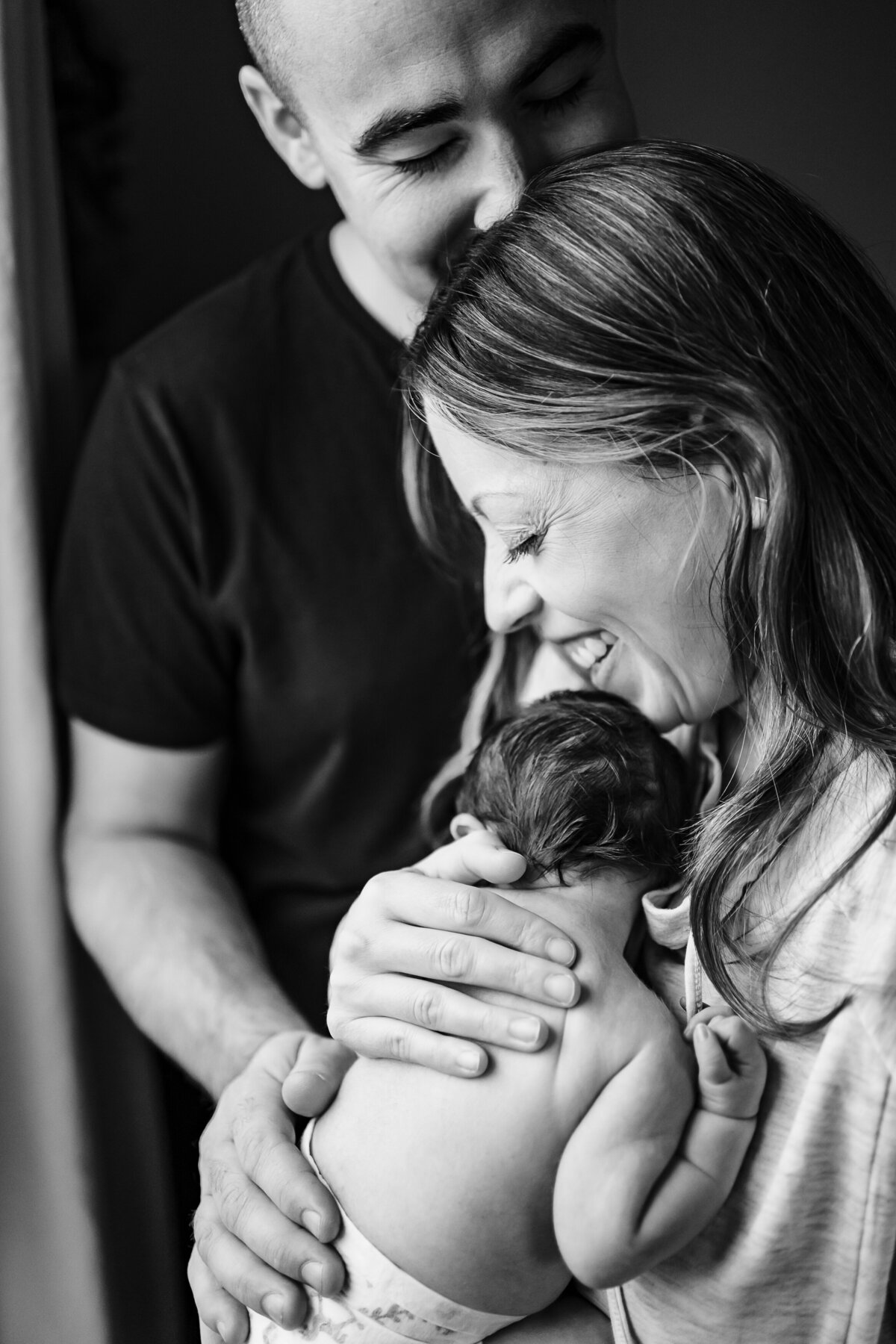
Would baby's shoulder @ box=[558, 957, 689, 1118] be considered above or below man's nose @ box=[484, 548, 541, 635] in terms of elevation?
below

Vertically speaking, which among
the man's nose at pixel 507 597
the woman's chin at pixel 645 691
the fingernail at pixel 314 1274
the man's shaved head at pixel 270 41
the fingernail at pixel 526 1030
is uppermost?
the man's shaved head at pixel 270 41

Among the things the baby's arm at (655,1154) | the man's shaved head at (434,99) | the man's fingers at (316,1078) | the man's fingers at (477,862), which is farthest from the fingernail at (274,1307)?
the man's shaved head at (434,99)

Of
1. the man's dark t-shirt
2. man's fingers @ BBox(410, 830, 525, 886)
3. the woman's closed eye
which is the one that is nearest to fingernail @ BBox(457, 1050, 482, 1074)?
man's fingers @ BBox(410, 830, 525, 886)

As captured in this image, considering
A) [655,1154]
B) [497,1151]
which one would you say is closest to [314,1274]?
[497,1151]

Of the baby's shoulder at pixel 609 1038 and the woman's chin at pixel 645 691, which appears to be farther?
the woman's chin at pixel 645 691

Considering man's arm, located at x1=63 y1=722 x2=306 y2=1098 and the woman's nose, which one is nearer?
the woman's nose

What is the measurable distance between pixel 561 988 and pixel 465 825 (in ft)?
0.62

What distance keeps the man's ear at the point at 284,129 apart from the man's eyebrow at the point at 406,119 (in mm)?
129

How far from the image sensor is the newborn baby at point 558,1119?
30.7 inches

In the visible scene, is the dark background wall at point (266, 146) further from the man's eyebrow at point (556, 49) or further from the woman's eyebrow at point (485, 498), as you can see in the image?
the woman's eyebrow at point (485, 498)

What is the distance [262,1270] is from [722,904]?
→ 466mm

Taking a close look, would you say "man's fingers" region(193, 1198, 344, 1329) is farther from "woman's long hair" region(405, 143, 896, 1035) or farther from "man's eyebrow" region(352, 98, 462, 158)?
"man's eyebrow" region(352, 98, 462, 158)

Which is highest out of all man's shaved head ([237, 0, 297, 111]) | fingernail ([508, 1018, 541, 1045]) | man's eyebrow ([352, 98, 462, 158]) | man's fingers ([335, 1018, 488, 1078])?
man's shaved head ([237, 0, 297, 111])

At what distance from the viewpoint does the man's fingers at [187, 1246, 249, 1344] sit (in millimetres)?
937
